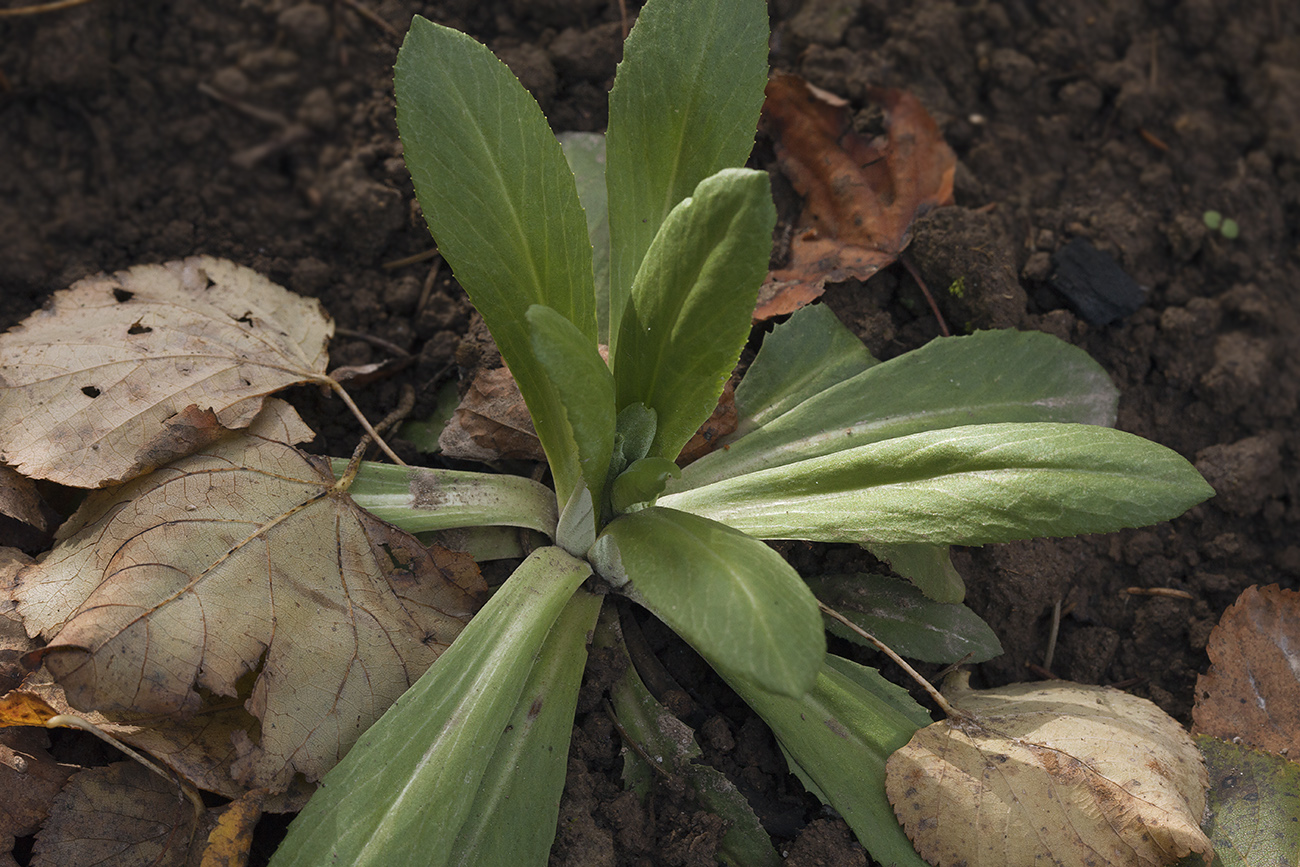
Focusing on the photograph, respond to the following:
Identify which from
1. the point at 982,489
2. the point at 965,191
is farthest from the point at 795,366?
Result: the point at 965,191

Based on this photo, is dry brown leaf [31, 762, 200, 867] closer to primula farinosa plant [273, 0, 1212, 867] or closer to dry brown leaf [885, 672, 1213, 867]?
primula farinosa plant [273, 0, 1212, 867]

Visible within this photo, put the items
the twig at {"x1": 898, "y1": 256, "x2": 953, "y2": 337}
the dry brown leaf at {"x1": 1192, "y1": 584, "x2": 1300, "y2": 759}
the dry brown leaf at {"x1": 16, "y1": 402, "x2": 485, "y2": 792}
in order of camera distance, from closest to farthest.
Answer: the dry brown leaf at {"x1": 16, "y1": 402, "x2": 485, "y2": 792}, the dry brown leaf at {"x1": 1192, "y1": 584, "x2": 1300, "y2": 759}, the twig at {"x1": 898, "y1": 256, "x2": 953, "y2": 337}

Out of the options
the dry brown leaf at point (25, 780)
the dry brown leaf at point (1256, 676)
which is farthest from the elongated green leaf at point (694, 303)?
the dry brown leaf at point (1256, 676)

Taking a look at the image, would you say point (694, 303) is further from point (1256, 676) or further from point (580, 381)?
point (1256, 676)

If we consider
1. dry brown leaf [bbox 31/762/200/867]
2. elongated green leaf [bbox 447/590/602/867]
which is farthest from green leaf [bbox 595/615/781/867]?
dry brown leaf [bbox 31/762/200/867]

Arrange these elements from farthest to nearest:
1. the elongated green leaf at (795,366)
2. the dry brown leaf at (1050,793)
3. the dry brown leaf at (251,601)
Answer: the elongated green leaf at (795,366) < the dry brown leaf at (1050,793) < the dry brown leaf at (251,601)

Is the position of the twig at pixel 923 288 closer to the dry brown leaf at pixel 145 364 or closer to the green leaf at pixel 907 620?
the green leaf at pixel 907 620
